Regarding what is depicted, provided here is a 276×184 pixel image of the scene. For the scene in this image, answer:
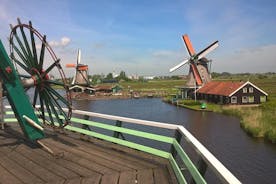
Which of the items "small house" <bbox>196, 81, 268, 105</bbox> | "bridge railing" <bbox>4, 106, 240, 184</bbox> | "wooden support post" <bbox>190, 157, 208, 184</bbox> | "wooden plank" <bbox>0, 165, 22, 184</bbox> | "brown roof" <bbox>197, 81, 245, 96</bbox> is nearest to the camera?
"bridge railing" <bbox>4, 106, 240, 184</bbox>

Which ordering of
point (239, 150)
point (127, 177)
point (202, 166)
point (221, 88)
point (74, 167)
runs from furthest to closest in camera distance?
point (221, 88) < point (239, 150) < point (74, 167) < point (127, 177) < point (202, 166)

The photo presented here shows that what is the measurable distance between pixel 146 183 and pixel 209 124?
1024 inches

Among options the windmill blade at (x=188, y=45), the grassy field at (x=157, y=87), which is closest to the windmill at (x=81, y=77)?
the grassy field at (x=157, y=87)

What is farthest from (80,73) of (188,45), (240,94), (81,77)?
(240,94)

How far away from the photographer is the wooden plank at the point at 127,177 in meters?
4.32

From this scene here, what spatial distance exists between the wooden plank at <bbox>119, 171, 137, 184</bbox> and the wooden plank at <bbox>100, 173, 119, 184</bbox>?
0.08 metres

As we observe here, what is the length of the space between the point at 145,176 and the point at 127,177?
1.00ft

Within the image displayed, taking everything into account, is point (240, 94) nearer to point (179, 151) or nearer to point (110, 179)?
point (179, 151)

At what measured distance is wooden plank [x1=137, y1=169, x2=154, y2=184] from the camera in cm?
433

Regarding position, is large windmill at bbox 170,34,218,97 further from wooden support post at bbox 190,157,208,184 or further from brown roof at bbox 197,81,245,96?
wooden support post at bbox 190,157,208,184

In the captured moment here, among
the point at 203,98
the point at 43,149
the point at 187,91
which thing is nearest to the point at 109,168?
the point at 43,149

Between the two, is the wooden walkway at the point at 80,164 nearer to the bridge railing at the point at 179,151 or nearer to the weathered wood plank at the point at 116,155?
the weathered wood plank at the point at 116,155

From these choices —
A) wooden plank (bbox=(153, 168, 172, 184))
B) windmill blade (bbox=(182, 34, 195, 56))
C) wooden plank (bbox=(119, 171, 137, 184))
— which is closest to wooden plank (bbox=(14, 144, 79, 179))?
wooden plank (bbox=(119, 171, 137, 184))

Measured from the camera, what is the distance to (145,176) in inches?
179
